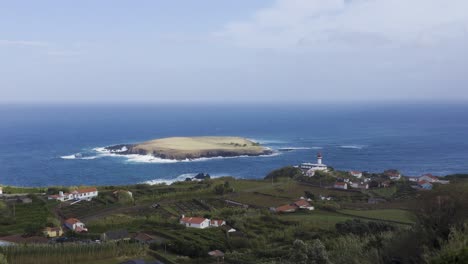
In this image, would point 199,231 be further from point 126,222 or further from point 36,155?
point 36,155

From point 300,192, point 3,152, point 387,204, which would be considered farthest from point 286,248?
point 3,152

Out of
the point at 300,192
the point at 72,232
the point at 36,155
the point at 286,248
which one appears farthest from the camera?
the point at 36,155

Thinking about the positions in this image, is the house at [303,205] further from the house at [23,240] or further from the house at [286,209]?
the house at [23,240]

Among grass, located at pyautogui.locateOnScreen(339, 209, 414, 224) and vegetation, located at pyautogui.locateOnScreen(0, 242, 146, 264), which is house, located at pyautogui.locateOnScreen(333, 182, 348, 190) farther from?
vegetation, located at pyautogui.locateOnScreen(0, 242, 146, 264)

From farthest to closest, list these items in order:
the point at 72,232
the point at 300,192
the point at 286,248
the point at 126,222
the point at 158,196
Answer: the point at 300,192
the point at 158,196
the point at 126,222
the point at 72,232
the point at 286,248

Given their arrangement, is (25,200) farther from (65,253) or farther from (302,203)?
(302,203)

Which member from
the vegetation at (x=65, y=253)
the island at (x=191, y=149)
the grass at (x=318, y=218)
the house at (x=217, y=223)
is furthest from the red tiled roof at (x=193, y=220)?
the island at (x=191, y=149)
